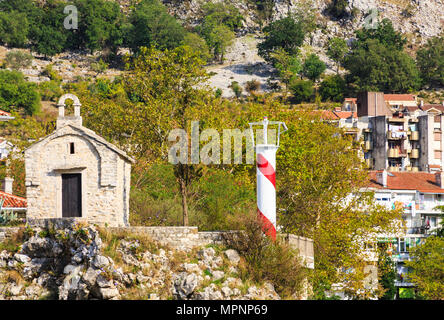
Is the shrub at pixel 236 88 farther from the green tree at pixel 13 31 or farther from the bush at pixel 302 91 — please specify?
the green tree at pixel 13 31

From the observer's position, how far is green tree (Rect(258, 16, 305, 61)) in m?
147

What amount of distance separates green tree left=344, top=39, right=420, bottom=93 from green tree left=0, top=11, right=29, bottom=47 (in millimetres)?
58799

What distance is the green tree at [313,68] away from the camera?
137500 mm

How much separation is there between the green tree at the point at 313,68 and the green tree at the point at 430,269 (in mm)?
81189

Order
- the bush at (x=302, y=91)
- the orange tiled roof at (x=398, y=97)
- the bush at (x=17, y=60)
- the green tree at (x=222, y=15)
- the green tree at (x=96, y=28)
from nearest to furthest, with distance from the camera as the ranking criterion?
the orange tiled roof at (x=398, y=97), the bush at (x=302, y=91), the bush at (x=17, y=60), the green tree at (x=96, y=28), the green tree at (x=222, y=15)

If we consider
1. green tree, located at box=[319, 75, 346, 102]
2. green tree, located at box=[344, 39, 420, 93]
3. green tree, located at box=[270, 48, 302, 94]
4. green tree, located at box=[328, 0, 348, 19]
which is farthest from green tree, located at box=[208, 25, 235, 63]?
green tree, located at box=[319, 75, 346, 102]

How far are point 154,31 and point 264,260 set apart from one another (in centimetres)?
12248

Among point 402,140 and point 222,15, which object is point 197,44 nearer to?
point 222,15

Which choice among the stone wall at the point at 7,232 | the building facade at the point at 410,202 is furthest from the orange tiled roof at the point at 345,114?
the stone wall at the point at 7,232

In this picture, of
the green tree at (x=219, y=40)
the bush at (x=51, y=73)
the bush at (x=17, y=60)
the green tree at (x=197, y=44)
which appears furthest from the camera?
the green tree at (x=219, y=40)

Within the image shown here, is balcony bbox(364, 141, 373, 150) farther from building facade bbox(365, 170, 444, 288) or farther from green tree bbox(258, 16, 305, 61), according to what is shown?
green tree bbox(258, 16, 305, 61)

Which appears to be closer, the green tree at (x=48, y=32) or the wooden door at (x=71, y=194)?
the wooden door at (x=71, y=194)

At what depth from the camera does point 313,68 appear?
137625 millimetres

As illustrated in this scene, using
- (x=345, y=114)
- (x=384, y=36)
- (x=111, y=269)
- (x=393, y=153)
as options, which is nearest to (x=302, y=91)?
(x=345, y=114)
